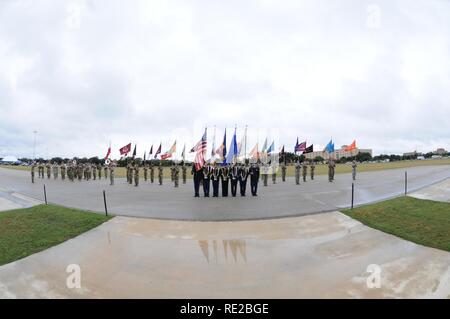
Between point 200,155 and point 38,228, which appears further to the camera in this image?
point 200,155

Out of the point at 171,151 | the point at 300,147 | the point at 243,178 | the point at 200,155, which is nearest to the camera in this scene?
the point at 200,155

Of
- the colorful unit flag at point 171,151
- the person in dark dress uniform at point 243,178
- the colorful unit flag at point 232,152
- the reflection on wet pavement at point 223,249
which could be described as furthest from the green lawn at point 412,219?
the colorful unit flag at point 171,151

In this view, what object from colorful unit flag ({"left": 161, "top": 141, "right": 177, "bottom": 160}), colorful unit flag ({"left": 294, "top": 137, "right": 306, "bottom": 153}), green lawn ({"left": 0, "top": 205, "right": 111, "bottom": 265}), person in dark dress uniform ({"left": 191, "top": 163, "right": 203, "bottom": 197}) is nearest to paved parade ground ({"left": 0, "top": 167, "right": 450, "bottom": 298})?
green lawn ({"left": 0, "top": 205, "right": 111, "bottom": 265})

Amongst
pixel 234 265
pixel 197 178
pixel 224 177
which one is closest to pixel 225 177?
pixel 224 177

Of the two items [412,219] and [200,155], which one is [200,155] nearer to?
[200,155]

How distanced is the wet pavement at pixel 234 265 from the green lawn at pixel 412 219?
50 cm

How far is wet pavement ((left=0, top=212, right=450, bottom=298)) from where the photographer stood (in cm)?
471

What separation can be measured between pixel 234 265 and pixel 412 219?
6341 mm

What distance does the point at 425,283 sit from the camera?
481 centimetres

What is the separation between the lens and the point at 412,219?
859 cm

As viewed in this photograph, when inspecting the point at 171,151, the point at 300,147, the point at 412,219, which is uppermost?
the point at 300,147

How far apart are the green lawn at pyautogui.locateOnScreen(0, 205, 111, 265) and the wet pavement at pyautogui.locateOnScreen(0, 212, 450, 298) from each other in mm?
463
